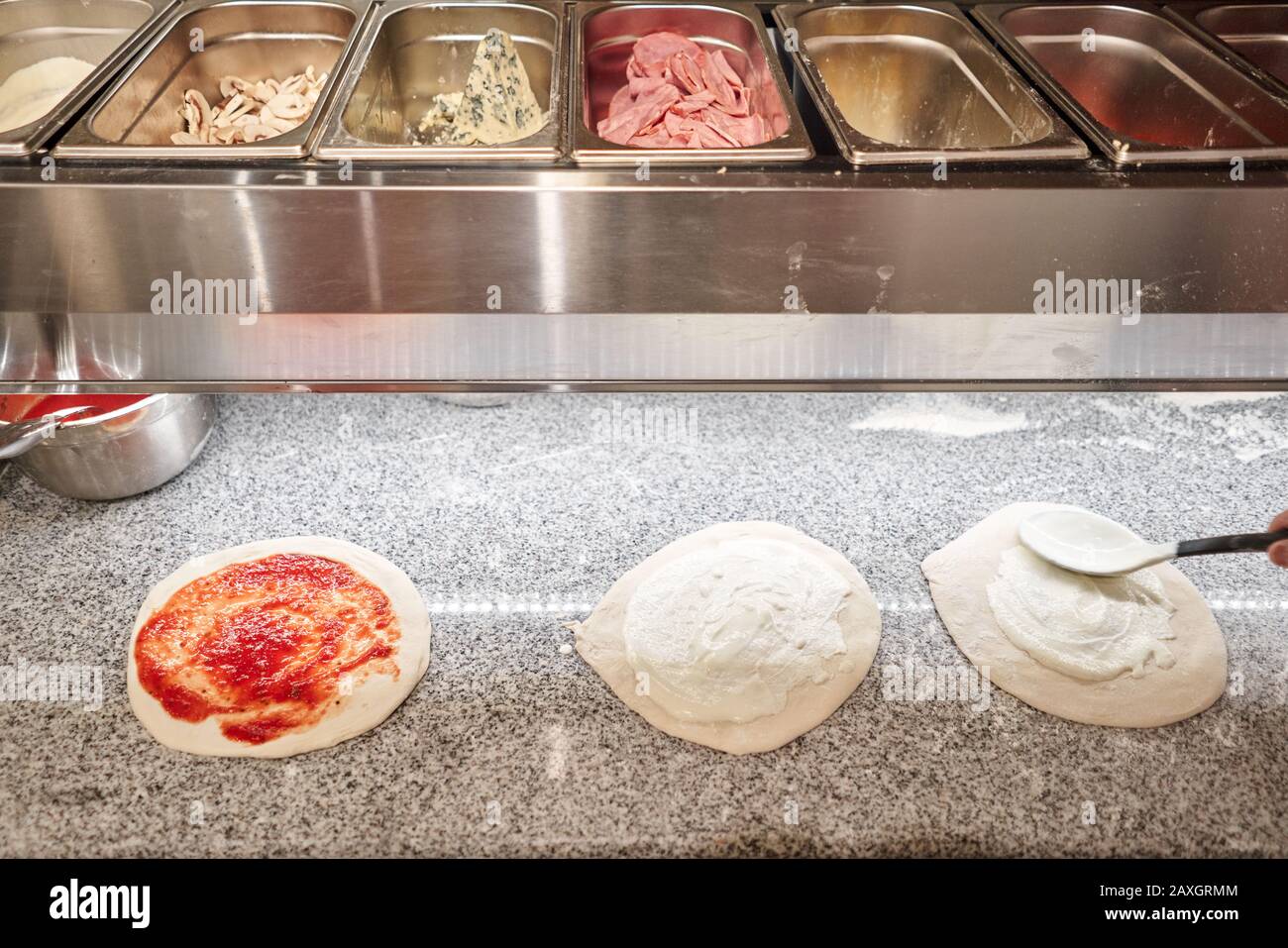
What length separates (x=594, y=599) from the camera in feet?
5.09

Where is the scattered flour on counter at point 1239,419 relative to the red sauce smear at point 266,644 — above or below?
above

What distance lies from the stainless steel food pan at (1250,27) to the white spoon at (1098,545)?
3.44 feet

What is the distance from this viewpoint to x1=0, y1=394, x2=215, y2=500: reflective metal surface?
1.57 metres

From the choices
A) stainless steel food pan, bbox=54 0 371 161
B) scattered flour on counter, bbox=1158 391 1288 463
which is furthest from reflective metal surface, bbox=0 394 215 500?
scattered flour on counter, bbox=1158 391 1288 463

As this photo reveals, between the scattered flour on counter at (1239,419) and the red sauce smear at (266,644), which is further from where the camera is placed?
the scattered flour on counter at (1239,419)

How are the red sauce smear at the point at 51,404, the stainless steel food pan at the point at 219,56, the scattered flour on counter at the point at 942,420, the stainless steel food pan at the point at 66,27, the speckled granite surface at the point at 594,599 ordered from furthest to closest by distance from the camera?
the scattered flour on counter at the point at 942,420
the stainless steel food pan at the point at 66,27
the red sauce smear at the point at 51,404
the stainless steel food pan at the point at 219,56
the speckled granite surface at the point at 594,599

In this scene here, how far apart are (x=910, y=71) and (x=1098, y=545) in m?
1.04

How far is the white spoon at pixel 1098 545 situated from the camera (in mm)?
1407

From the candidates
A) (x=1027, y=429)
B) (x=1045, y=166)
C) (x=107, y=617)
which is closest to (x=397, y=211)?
(x=107, y=617)

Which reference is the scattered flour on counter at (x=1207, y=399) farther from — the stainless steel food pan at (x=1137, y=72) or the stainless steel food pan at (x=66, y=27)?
the stainless steel food pan at (x=66, y=27)

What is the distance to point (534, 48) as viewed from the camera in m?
1.80

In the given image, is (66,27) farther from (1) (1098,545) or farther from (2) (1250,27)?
(2) (1250,27)

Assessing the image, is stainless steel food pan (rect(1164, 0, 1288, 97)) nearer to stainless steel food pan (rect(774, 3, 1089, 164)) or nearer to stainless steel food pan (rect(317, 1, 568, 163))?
stainless steel food pan (rect(774, 3, 1089, 164))

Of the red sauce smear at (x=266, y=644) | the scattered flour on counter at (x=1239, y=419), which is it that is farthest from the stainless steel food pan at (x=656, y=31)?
the scattered flour on counter at (x=1239, y=419)
